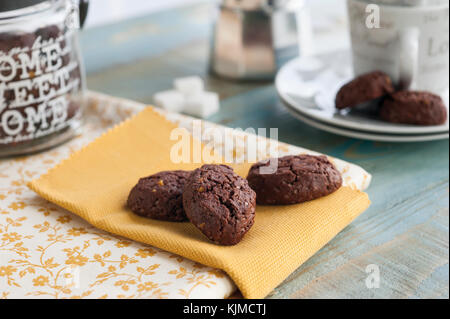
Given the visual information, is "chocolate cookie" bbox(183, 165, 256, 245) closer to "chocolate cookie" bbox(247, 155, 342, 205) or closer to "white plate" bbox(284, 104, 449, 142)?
"chocolate cookie" bbox(247, 155, 342, 205)

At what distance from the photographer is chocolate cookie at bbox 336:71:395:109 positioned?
785mm

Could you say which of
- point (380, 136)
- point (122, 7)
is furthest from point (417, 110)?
point (122, 7)

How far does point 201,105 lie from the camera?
36.3 inches

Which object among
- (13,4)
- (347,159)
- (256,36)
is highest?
(13,4)

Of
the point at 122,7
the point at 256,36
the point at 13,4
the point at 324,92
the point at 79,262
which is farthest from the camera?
the point at 122,7

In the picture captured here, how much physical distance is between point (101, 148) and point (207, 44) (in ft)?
1.93

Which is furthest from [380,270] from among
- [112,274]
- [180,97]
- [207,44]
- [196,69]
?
[207,44]

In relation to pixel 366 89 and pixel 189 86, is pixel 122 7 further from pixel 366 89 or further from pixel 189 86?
pixel 366 89

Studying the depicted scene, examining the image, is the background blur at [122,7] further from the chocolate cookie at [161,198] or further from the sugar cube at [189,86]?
the chocolate cookie at [161,198]

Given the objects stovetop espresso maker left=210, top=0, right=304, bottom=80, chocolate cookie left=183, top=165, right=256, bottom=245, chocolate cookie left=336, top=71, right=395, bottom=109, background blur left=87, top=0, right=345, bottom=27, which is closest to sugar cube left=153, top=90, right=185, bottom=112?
stovetop espresso maker left=210, top=0, right=304, bottom=80

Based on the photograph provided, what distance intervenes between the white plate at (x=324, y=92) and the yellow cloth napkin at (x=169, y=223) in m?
0.18

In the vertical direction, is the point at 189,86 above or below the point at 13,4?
below

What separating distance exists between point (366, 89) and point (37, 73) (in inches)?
17.6

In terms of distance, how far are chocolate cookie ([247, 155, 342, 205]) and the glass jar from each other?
0.31 meters
